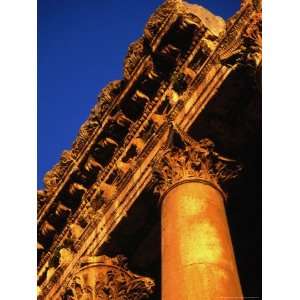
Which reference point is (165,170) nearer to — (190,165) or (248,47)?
(190,165)

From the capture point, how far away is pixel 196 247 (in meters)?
9.92

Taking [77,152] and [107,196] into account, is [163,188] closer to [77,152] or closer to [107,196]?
[107,196]

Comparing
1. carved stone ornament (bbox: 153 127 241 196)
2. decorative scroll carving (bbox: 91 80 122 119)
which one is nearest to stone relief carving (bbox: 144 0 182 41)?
decorative scroll carving (bbox: 91 80 122 119)

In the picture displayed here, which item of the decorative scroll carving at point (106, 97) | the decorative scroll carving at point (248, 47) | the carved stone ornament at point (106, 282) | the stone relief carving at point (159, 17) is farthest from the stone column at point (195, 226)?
the decorative scroll carving at point (106, 97)

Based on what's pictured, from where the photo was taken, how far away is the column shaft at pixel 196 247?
30.2 ft

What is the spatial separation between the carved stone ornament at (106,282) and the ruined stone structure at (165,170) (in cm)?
2

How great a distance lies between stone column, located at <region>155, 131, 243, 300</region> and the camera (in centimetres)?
930

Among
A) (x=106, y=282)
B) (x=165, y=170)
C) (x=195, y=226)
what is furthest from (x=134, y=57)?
(x=195, y=226)

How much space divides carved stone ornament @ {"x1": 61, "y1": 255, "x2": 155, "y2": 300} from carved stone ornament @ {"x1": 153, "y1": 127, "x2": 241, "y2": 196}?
234 cm

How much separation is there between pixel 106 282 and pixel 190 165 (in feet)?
10.9

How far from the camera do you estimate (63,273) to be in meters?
15.1

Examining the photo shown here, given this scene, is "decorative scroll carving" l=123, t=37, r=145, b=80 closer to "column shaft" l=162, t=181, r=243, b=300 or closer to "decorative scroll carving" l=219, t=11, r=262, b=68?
"decorative scroll carving" l=219, t=11, r=262, b=68

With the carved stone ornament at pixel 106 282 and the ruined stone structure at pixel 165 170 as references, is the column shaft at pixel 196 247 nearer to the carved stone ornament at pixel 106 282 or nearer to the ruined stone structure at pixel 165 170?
the ruined stone structure at pixel 165 170

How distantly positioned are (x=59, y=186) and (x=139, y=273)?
4.89 metres
